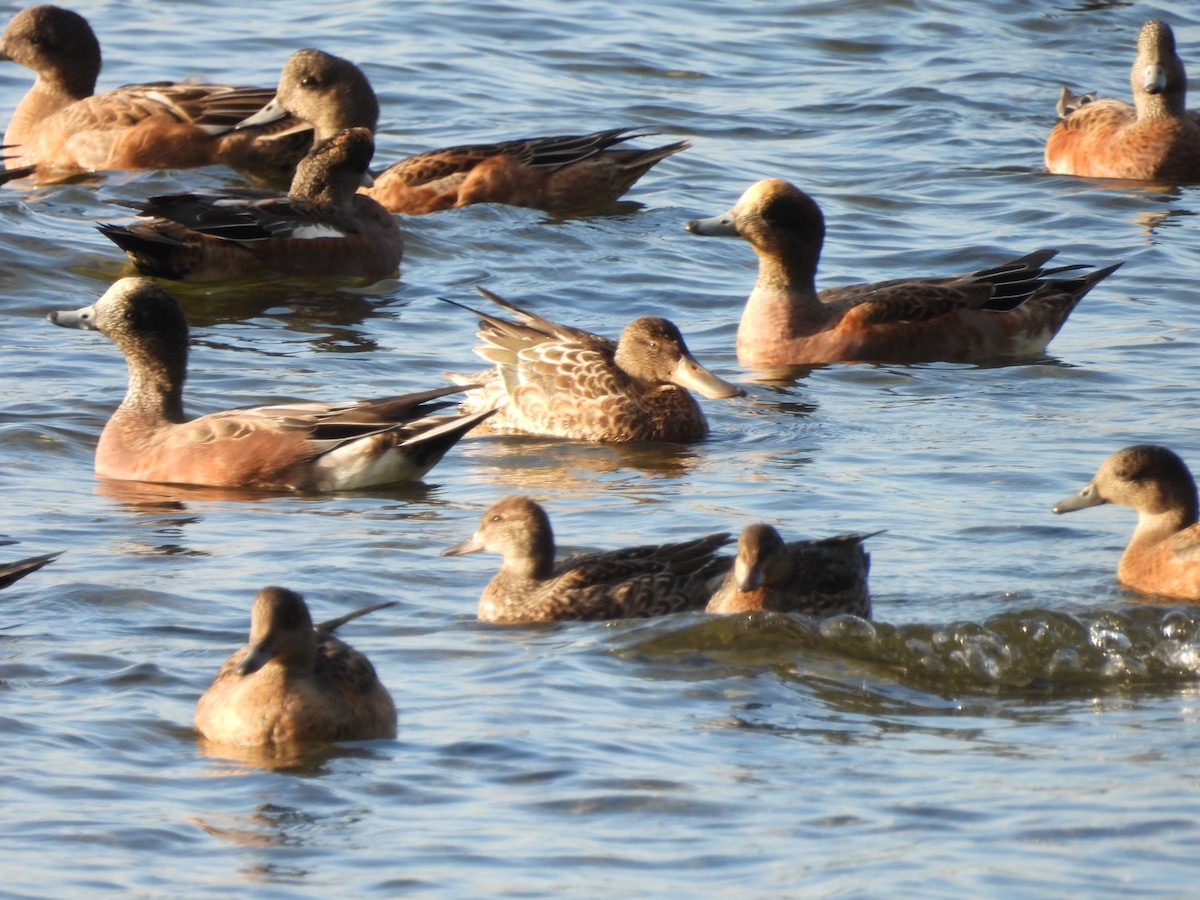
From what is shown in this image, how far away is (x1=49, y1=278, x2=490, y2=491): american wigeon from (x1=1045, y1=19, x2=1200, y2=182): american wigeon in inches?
311

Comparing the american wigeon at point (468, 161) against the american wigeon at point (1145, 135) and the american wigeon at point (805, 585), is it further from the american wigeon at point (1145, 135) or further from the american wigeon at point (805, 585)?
the american wigeon at point (805, 585)

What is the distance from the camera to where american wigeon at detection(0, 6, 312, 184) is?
15922 millimetres

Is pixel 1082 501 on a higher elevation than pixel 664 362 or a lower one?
lower

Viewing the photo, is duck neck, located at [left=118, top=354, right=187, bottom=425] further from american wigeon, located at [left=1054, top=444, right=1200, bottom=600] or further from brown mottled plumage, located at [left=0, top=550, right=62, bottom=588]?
american wigeon, located at [left=1054, top=444, right=1200, bottom=600]

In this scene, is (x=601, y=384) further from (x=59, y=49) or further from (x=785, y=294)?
(x=59, y=49)

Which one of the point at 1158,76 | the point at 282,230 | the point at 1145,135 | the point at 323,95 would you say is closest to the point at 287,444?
the point at 282,230

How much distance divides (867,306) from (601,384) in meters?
2.14

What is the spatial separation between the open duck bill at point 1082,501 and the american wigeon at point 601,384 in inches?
90.2

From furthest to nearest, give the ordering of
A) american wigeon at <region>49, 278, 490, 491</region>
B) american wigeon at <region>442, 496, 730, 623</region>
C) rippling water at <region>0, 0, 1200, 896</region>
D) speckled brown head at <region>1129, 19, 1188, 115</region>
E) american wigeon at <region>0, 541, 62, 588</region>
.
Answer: speckled brown head at <region>1129, 19, 1188, 115</region>
american wigeon at <region>49, 278, 490, 491</region>
american wigeon at <region>442, 496, 730, 623</region>
american wigeon at <region>0, 541, 62, 588</region>
rippling water at <region>0, 0, 1200, 896</region>

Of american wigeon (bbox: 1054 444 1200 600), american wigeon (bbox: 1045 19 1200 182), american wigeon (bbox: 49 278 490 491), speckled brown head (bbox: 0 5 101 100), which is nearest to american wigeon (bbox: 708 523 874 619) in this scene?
american wigeon (bbox: 1054 444 1200 600)

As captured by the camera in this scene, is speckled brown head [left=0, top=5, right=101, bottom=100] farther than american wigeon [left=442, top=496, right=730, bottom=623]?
Yes

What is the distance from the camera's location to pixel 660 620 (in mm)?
7652

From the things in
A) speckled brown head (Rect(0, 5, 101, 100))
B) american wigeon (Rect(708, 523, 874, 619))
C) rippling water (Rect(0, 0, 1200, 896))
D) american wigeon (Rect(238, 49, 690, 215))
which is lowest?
rippling water (Rect(0, 0, 1200, 896))

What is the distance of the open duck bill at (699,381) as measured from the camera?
35.3 ft
